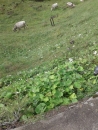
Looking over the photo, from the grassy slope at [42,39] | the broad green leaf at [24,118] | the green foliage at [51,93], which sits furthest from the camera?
the grassy slope at [42,39]

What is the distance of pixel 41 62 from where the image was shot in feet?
40.3

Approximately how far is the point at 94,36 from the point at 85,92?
725cm

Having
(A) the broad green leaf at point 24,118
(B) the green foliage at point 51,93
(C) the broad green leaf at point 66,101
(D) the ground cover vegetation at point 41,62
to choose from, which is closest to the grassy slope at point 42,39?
(D) the ground cover vegetation at point 41,62

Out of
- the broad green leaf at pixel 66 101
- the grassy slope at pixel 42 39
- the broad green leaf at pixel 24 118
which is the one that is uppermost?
the broad green leaf at pixel 24 118

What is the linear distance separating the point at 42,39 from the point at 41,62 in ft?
19.3

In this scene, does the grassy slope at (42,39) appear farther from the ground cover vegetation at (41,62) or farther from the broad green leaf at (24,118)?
the broad green leaf at (24,118)

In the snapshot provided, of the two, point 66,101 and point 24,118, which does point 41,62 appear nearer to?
point 66,101

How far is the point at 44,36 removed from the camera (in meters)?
18.5

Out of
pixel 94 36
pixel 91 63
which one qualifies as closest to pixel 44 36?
pixel 94 36

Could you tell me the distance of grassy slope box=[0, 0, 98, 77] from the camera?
478 inches

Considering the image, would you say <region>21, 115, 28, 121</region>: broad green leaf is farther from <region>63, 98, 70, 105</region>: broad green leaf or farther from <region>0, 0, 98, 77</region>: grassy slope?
<region>0, 0, 98, 77</region>: grassy slope

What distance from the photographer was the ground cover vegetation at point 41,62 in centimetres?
493

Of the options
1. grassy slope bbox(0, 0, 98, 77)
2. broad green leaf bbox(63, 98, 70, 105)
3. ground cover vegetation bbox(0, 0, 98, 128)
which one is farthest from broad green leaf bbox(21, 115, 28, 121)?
grassy slope bbox(0, 0, 98, 77)

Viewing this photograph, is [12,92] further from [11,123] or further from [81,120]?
[81,120]
